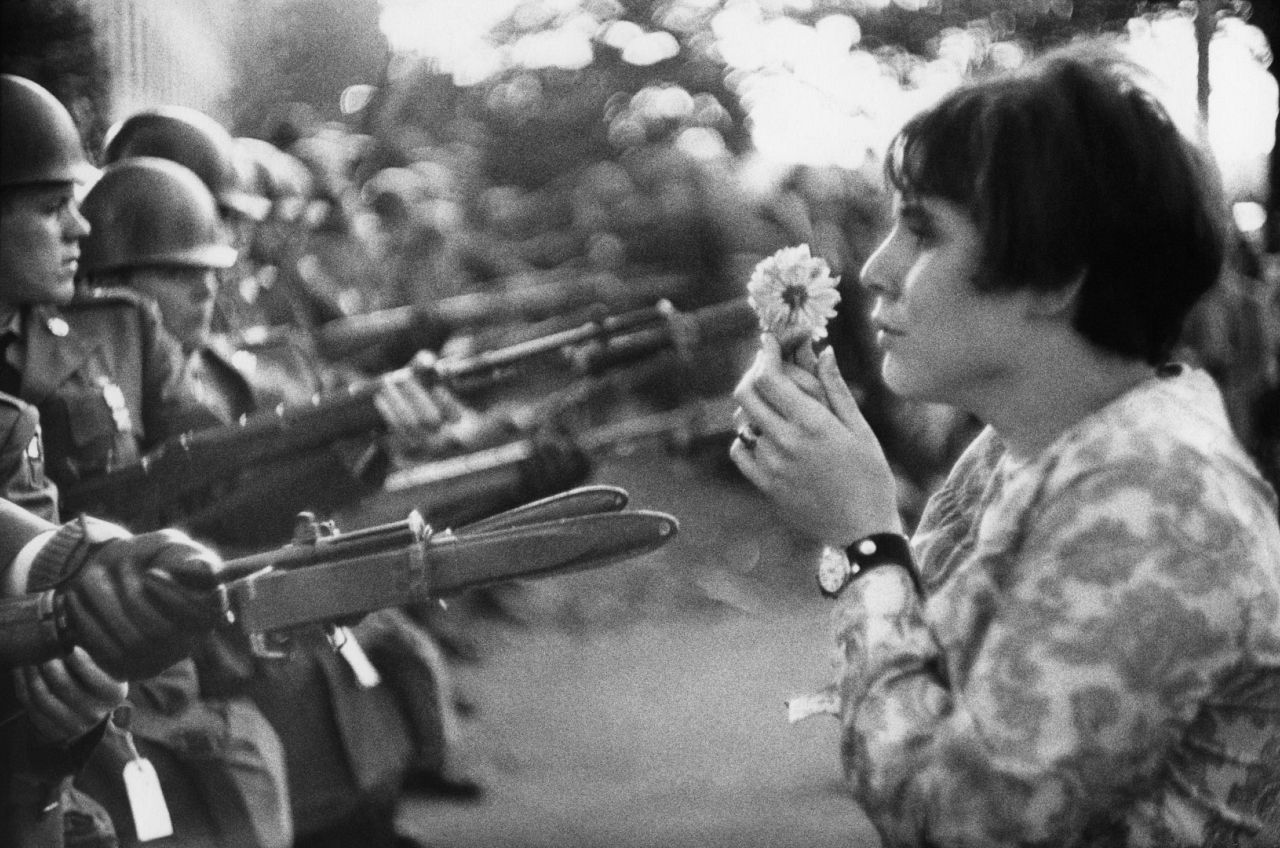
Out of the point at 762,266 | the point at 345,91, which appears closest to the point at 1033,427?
the point at 762,266

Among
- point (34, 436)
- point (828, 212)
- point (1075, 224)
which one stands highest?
point (1075, 224)

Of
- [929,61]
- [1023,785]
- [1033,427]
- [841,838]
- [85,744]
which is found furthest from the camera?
[841,838]

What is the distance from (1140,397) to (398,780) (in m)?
1.81

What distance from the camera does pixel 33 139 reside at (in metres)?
1.41

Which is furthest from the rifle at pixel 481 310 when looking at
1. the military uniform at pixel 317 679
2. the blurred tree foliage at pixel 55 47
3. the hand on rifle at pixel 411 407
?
the blurred tree foliage at pixel 55 47

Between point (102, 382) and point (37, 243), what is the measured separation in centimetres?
31

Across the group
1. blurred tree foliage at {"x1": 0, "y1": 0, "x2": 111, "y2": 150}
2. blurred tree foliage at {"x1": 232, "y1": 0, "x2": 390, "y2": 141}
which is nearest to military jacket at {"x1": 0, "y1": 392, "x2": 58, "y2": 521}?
blurred tree foliage at {"x1": 0, "y1": 0, "x2": 111, "y2": 150}

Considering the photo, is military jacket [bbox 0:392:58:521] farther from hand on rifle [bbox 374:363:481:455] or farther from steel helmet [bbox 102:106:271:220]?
hand on rifle [bbox 374:363:481:455]

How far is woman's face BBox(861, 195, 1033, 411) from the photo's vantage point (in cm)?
102

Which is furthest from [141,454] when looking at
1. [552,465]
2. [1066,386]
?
[1066,386]

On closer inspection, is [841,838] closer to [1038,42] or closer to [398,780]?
[398,780]

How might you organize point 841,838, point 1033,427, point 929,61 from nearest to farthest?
point 1033,427, point 929,61, point 841,838

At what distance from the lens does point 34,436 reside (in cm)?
138

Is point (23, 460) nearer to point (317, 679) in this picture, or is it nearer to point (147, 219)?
point (147, 219)
